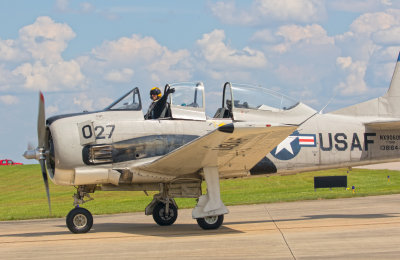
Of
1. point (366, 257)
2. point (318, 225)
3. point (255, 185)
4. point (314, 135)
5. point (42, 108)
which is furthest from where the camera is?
point (255, 185)

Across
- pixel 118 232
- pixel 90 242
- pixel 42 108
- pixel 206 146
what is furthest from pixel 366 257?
pixel 42 108

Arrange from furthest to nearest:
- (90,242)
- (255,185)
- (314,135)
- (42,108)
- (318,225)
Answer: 1. (255,185)
2. (314,135)
3. (318,225)
4. (42,108)
5. (90,242)

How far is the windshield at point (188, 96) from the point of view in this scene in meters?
12.8

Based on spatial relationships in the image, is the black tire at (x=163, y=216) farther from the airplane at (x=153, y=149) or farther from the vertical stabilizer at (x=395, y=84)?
the vertical stabilizer at (x=395, y=84)

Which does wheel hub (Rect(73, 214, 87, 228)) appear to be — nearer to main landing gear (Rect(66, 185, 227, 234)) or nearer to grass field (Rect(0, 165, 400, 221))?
main landing gear (Rect(66, 185, 227, 234))

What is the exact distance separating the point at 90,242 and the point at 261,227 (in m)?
3.92

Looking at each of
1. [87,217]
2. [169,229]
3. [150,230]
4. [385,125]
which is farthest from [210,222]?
[385,125]

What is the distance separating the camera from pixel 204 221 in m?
12.6

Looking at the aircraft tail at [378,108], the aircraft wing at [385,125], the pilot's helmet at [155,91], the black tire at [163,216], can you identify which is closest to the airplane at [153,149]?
the pilot's helmet at [155,91]

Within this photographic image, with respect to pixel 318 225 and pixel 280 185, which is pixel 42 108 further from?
pixel 280 185

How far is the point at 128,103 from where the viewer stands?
12734 mm

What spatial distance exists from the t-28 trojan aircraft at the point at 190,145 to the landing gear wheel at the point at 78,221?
0.07 feet

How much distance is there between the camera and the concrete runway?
9.41 meters

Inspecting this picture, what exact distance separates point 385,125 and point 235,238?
528 centimetres
